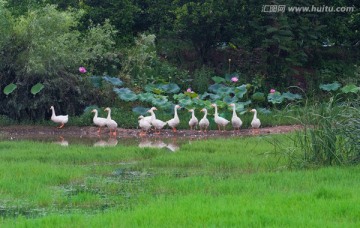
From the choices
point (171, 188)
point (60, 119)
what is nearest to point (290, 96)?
point (60, 119)

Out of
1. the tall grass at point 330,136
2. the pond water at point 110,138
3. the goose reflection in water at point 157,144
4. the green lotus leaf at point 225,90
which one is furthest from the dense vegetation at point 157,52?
the tall grass at point 330,136

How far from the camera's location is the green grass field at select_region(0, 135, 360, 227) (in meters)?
8.26

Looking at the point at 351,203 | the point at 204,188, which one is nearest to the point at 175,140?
the point at 204,188

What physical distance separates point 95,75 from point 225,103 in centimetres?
434

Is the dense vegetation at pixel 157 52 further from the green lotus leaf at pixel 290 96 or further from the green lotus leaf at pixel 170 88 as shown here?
the green lotus leaf at pixel 290 96

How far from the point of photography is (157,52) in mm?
25766

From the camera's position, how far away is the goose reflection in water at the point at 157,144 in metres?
15.8

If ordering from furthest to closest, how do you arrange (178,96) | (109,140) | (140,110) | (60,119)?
(178,96) < (140,110) < (60,119) < (109,140)

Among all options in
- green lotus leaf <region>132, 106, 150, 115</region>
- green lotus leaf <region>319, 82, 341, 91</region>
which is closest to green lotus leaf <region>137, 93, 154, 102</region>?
green lotus leaf <region>132, 106, 150, 115</region>

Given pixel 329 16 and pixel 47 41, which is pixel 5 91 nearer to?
pixel 47 41

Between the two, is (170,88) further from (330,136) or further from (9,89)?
(330,136)

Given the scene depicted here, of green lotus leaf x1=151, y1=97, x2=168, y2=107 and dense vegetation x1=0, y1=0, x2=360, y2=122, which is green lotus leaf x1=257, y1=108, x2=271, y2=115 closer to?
dense vegetation x1=0, y1=0, x2=360, y2=122

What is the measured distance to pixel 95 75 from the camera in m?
22.8

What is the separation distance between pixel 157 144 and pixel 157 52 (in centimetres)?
955
